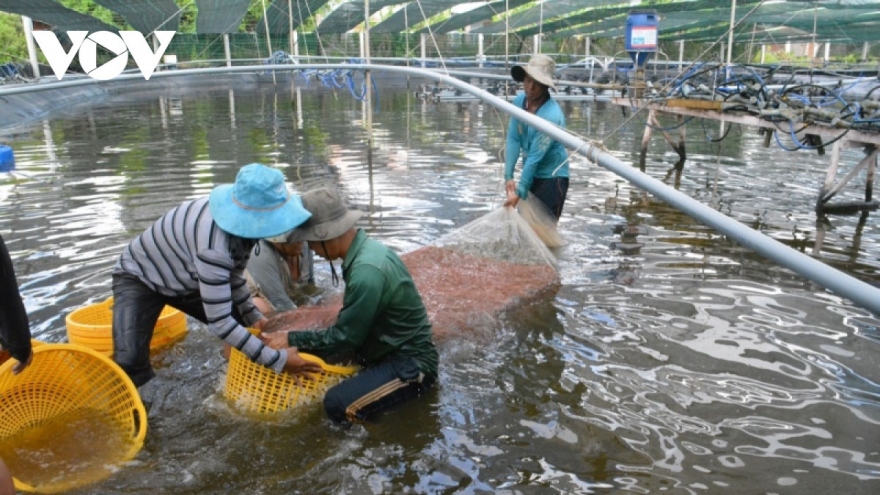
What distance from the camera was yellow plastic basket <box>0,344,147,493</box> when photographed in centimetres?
290

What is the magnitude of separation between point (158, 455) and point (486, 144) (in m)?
9.88

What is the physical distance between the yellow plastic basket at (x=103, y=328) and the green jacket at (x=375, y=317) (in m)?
1.15

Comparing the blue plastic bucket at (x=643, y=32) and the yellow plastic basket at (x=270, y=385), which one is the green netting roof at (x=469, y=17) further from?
the yellow plastic basket at (x=270, y=385)

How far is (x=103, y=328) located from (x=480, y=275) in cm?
249

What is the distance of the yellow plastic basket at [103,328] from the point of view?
371 cm

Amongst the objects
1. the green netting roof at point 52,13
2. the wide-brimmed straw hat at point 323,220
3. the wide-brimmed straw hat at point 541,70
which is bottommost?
the wide-brimmed straw hat at point 323,220

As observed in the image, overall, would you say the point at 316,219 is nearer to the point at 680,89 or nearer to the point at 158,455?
the point at 158,455

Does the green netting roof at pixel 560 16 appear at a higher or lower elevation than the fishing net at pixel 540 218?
higher

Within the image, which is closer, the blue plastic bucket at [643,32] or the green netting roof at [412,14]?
the blue plastic bucket at [643,32]

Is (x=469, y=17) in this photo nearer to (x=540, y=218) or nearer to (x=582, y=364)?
(x=540, y=218)

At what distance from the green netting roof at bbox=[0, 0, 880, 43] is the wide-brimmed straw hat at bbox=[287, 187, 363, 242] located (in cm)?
1176

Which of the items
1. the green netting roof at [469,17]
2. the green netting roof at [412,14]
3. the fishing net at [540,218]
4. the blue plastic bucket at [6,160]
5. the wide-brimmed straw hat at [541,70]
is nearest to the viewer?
the wide-brimmed straw hat at [541,70]

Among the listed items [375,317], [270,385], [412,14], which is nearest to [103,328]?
[270,385]

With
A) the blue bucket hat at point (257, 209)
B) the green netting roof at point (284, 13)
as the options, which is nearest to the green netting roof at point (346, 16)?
the green netting roof at point (284, 13)
